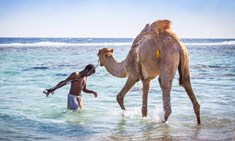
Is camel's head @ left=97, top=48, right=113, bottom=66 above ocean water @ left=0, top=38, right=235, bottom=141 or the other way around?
above

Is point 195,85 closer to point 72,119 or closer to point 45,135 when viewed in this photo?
point 72,119

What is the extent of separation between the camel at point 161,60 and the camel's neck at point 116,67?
0.13m

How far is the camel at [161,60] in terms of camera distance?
6.60 meters

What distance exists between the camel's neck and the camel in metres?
0.13

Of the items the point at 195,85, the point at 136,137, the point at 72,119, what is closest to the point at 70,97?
the point at 72,119

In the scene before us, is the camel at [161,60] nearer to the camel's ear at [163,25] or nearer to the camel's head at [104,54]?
the camel's ear at [163,25]

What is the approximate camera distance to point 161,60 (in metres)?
6.67

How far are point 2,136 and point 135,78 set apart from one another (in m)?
2.48

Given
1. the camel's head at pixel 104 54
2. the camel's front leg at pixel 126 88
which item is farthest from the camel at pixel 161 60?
the camel's head at pixel 104 54

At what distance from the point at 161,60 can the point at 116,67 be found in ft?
5.47

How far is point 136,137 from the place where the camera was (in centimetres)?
644

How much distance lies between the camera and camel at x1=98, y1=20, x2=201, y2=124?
6.60m

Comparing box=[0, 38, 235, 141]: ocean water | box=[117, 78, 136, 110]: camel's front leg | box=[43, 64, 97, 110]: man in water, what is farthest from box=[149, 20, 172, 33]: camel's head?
box=[43, 64, 97, 110]: man in water

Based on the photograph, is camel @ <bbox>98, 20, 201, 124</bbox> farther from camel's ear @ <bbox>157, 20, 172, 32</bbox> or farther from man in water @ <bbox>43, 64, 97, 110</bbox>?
man in water @ <bbox>43, 64, 97, 110</bbox>
